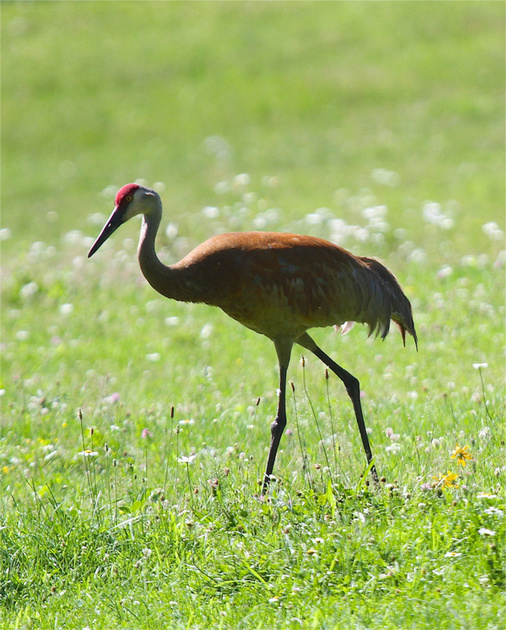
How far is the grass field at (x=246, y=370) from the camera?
355 cm

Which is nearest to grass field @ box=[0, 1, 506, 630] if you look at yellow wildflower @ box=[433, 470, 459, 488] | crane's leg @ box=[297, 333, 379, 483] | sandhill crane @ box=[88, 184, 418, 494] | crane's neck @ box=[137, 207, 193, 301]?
yellow wildflower @ box=[433, 470, 459, 488]

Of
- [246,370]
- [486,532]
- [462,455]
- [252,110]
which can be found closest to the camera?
[486,532]

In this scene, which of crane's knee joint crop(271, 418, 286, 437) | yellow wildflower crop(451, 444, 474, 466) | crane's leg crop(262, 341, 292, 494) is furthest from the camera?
crane's knee joint crop(271, 418, 286, 437)

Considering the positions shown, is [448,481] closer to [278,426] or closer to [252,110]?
[278,426]

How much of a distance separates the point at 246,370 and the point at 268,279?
86.1 inches

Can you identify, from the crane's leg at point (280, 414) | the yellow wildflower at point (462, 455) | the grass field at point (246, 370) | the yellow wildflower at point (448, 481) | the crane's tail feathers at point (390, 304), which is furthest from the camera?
the crane's tail feathers at point (390, 304)

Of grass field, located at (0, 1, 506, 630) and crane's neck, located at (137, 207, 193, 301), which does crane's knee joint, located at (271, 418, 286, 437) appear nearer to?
grass field, located at (0, 1, 506, 630)

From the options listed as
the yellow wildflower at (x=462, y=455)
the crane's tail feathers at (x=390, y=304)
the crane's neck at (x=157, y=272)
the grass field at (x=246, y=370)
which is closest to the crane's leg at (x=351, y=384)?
the grass field at (x=246, y=370)

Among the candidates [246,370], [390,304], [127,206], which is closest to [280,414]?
[390,304]

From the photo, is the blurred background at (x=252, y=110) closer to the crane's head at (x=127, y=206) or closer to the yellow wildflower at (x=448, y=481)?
the crane's head at (x=127, y=206)

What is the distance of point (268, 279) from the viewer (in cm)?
471

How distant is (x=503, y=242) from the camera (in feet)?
32.8

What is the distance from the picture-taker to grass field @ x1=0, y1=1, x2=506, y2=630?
3.55 m

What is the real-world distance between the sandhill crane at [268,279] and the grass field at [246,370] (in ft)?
1.12
